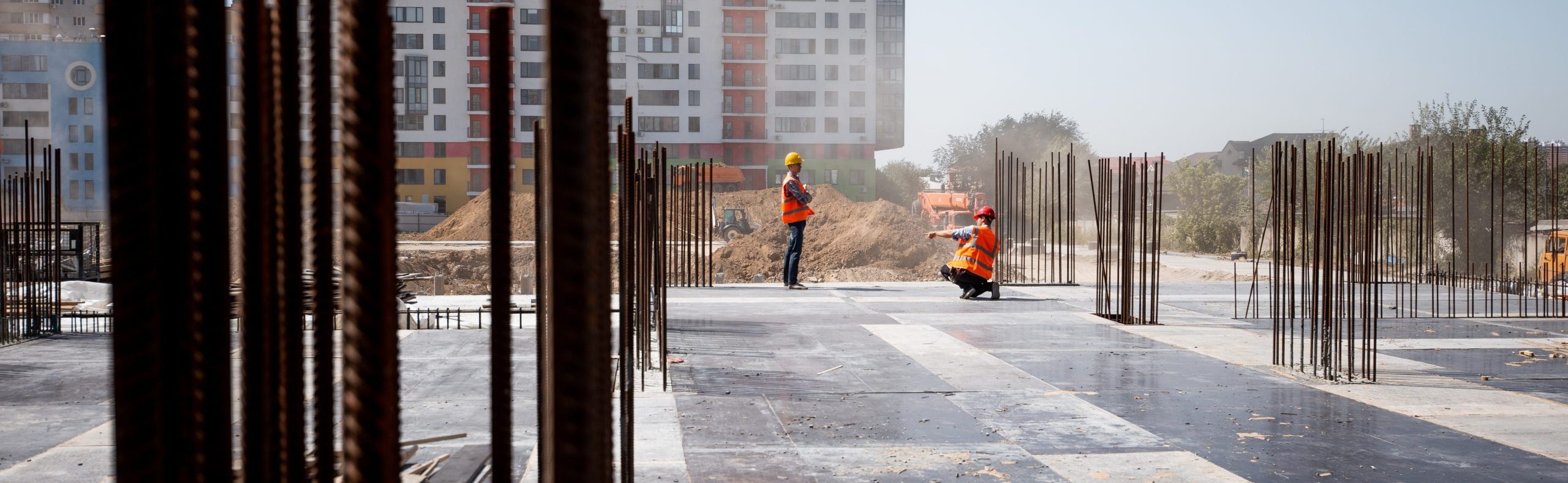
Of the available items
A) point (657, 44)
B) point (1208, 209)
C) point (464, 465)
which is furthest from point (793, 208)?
point (657, 44)

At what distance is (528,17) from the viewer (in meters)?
66.0

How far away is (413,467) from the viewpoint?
4.38m

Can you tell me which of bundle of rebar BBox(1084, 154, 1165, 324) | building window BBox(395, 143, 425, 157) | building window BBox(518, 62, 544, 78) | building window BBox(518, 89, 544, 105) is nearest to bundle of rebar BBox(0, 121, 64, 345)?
bundle of rebar BBox(1084, 154, 1165, 324)

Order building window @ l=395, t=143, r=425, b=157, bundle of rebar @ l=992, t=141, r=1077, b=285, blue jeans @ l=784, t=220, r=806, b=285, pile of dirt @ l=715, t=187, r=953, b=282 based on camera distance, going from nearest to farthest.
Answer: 1. bundle of rebar @ l=992, t=141, r=1077, b=285
2. blue jeans @ l=784, t=220, r=806, b=285
3. pile of dirt @ l=715, t=187, r=953, b=282
4. building window @ l=395, t=143, r=425, b=157

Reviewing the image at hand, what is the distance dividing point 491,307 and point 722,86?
65.0m

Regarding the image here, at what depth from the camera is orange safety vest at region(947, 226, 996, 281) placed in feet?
41.2

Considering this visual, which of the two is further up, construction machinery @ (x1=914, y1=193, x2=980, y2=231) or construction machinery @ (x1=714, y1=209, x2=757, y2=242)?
construction machinery @ (x1=914, y1=193, x2=980, y2=231)

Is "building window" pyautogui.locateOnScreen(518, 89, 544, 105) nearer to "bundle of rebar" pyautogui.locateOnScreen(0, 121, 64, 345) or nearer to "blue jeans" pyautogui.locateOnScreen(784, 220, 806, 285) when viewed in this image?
"blue jeans" pyautogui.locateOnScreen(784, 220, 806, 285)

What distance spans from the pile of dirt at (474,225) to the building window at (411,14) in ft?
90.8

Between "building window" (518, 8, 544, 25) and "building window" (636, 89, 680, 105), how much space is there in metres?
7.04

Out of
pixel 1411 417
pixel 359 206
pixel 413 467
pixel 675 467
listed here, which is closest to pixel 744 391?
pixel 675 467

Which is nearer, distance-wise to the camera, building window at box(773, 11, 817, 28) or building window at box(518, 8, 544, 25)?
building window at box(518, 8, 544, 25)

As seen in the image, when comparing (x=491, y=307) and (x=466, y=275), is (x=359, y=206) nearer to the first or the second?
(x=491, y=307)

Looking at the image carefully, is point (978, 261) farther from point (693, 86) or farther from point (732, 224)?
point (693, 86)
